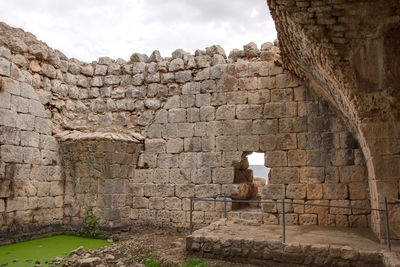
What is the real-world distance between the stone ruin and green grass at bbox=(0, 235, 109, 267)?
361 millimetres

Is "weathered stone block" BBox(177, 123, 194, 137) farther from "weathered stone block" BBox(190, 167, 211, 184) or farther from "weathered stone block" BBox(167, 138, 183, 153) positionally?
"weathered stone block" BBox(190, 167, 211, 184)

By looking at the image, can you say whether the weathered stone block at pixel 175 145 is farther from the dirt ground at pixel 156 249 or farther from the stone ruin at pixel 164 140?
the dirt ground at pixel 156 249

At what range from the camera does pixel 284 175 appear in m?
6.68

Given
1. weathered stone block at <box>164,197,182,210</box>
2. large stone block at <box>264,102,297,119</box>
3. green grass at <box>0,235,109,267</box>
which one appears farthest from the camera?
weathered stone block at <box>164,197,182,210</box>

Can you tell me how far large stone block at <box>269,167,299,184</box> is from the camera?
661 centimetres

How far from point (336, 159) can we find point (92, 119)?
5573 millimetres

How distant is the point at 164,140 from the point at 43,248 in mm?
3222

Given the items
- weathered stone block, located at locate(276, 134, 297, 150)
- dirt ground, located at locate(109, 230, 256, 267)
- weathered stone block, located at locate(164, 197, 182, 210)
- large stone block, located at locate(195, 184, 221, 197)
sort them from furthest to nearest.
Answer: weathered stone block, located at locate(164, 197, 182, 210) < large stone block, located at locate(195, 184, 221, 197) < weathered stone block, located at locate(276, 134, 297, 150) < dirt ground, located at locate(109, 230, 256, 267)

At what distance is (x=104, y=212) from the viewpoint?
7.18m

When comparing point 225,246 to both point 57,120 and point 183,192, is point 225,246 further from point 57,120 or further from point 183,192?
point 57,120

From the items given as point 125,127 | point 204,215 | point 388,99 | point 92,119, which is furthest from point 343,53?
point 92,119

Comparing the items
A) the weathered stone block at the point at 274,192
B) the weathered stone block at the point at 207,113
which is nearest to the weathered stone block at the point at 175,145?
the weathered stone block at the point at 207,113

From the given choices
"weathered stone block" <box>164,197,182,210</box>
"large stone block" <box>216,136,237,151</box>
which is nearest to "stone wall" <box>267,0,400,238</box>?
"large stone block" <box>216,136,237,151</box>

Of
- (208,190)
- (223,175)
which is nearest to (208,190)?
(208,190)
